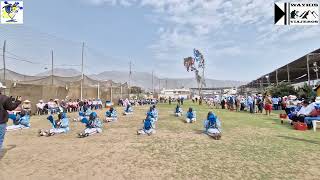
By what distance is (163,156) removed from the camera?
9.61m

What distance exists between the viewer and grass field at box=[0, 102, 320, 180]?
787 centimetres

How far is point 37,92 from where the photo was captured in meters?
26.1

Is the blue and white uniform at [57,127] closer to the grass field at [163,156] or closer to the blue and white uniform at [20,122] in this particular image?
the grass field at [163,156]

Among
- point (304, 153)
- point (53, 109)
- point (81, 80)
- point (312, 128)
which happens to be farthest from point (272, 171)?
point (81, 80)

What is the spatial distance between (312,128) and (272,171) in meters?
9.17

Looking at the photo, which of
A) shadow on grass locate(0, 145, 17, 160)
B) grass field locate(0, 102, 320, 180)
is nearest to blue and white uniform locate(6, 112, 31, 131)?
grass field locate(0, 102, 320, 180)

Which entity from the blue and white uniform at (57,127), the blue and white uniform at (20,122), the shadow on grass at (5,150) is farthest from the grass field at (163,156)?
the blue and white uniform at (20,122)

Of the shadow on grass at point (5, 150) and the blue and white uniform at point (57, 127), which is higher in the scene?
the blue and white uniform at point (57, 127)

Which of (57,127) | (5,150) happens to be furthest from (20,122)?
(5,150)

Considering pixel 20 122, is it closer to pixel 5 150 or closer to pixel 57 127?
pixel 57 127

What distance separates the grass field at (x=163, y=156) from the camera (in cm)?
787

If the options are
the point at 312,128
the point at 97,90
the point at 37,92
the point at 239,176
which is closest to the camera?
the point at 239,176

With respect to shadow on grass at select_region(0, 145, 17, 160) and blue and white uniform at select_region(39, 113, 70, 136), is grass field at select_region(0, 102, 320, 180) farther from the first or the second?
blue and white uniform at select_region(39, 113, 70, 136)

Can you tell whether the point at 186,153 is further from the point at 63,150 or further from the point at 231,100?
the point at 231,100
